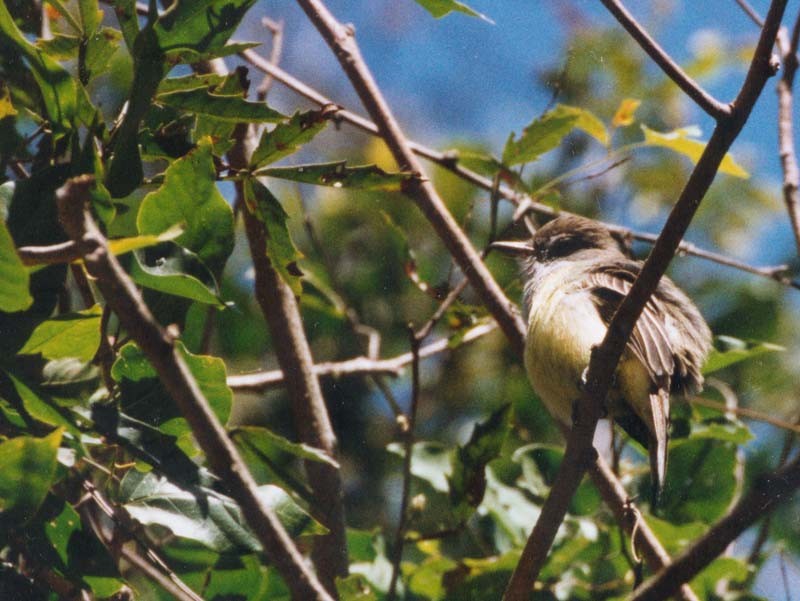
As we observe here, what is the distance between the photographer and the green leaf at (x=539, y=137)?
124 inches

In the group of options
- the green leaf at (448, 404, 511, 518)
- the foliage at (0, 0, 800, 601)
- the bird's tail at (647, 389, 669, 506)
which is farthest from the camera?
the bird's tail at (647, 389, 669, 506)

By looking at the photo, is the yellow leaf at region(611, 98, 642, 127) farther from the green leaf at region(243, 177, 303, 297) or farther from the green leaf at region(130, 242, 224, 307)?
the green leaf at region(130, 242, 224, 307)

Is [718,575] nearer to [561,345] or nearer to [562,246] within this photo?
[561,345]

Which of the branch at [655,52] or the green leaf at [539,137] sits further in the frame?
the green leaf at [539,137]

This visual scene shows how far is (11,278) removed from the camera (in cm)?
151

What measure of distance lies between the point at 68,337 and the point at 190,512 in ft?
1.30

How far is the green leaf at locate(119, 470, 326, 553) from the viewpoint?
5.99ft

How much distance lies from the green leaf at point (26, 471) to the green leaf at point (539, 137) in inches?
79.2

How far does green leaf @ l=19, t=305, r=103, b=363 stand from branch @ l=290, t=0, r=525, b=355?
1.41 metres

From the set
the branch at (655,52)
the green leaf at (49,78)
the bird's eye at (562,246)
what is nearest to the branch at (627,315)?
the branch at (655,52)

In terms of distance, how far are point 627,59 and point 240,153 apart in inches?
99.1

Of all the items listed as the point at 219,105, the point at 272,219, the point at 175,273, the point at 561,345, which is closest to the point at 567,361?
the point at 561,345

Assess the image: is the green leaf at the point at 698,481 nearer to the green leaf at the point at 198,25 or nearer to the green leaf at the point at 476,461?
the green leaf at the point at 476,461

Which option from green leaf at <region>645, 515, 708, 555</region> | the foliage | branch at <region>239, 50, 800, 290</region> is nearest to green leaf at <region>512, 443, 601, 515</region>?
the foliage
